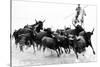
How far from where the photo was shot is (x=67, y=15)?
317 centimetres

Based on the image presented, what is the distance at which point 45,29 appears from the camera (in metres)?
3.03

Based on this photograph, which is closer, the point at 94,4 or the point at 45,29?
the point at 45,29

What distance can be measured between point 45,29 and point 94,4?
93 cm

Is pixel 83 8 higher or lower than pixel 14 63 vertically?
higher

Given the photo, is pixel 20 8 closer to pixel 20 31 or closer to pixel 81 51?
pixel 20 31

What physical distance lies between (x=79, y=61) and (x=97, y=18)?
0.75m

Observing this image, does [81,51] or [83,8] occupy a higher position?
[83,8]
